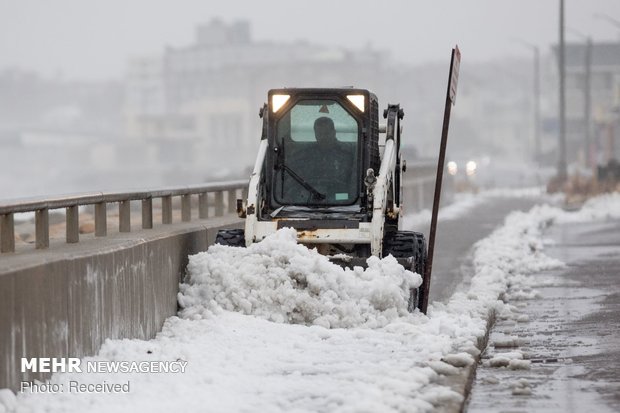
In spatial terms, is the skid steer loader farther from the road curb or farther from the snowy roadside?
the snowy roadside

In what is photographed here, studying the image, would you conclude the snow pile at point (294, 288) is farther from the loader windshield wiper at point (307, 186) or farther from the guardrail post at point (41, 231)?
the loader windshield wiper at point (307, 186)

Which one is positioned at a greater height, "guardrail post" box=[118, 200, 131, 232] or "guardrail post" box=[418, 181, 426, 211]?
"guardrail post" box=[118, 200, 131, 232]

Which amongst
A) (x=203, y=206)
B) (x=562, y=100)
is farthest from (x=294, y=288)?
(x=562, y=100)

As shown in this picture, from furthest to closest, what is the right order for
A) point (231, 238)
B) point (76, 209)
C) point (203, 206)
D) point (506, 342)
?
point (203, 206) → point (231, 238) → point (506, 342) → point (76, 209)

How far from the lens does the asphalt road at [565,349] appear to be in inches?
480

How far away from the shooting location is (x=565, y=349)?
50.5 ft

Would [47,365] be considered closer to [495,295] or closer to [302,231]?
[302,231]

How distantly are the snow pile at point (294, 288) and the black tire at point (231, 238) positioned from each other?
4.84ft

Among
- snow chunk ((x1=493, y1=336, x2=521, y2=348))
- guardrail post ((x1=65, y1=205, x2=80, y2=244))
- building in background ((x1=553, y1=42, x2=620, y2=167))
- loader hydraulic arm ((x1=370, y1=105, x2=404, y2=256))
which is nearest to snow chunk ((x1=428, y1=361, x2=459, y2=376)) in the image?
snow chunk ((x1=493, y1=336, x2=521, y2=348))

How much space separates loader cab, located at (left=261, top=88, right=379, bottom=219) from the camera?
18.6 meters

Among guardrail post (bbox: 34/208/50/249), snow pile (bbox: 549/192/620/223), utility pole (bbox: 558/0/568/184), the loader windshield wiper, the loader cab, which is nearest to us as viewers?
guardrail post (bbox: 34/208/50/249)

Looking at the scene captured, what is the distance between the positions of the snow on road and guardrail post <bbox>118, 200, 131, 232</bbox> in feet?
3.30

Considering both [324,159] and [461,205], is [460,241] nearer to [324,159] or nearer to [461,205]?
[324,159]

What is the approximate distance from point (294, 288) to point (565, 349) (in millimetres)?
2496
